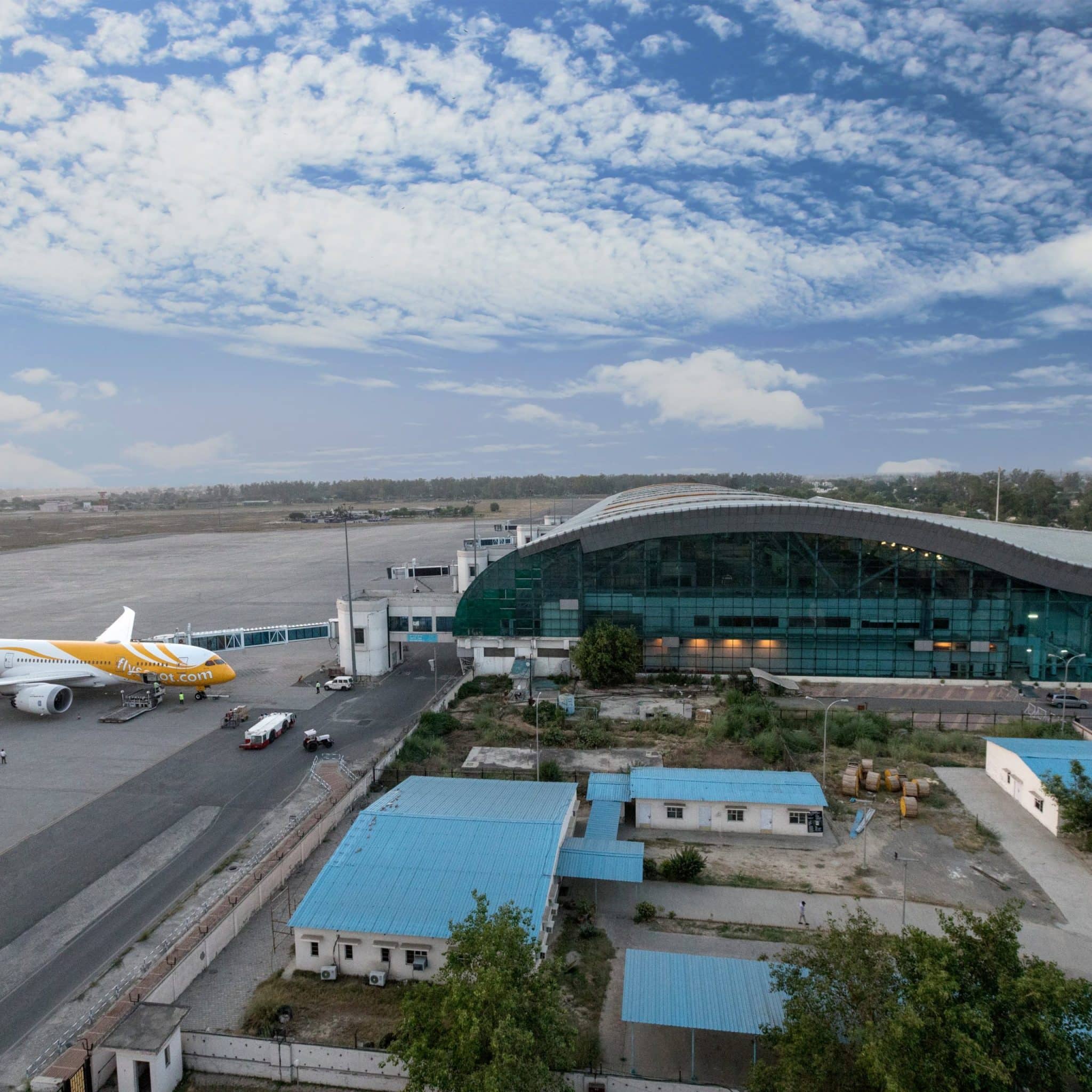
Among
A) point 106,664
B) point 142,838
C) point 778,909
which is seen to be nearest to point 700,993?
point 778,909

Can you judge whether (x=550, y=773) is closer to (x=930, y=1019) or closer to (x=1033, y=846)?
(x=1033, y=846)

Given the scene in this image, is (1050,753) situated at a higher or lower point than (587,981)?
higher

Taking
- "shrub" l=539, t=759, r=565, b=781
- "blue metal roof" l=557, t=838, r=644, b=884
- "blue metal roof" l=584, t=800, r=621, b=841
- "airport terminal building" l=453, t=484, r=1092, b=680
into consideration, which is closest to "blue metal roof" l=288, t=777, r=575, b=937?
"blue metal roof" l=557, t=838, r=644, b=884

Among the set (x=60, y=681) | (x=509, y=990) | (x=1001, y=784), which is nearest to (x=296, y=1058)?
(x=509, y=990)

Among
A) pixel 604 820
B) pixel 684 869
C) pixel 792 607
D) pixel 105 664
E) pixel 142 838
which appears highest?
pixel 792 607

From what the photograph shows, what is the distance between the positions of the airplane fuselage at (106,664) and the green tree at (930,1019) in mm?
36886

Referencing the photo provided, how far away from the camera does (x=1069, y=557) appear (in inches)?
1778

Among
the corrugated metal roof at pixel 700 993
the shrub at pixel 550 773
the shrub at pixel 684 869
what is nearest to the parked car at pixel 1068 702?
the shrub at pixel 684 869

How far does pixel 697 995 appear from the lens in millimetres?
16156

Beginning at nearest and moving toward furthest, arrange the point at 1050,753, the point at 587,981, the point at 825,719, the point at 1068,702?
1. the point at 587,981
2. the point at 1050,753
3. the point at 825,719
4. the point at 1068,702

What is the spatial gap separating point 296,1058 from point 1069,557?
4892cm

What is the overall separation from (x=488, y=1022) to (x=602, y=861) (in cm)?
1013

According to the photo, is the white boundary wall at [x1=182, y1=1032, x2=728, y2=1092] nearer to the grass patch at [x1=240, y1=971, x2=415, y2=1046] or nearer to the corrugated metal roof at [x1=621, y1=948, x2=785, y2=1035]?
the grass patch at [x1=240, y1=971, x2=415, y2=1046]

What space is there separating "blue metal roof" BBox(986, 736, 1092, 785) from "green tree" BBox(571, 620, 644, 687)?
18875 mm
